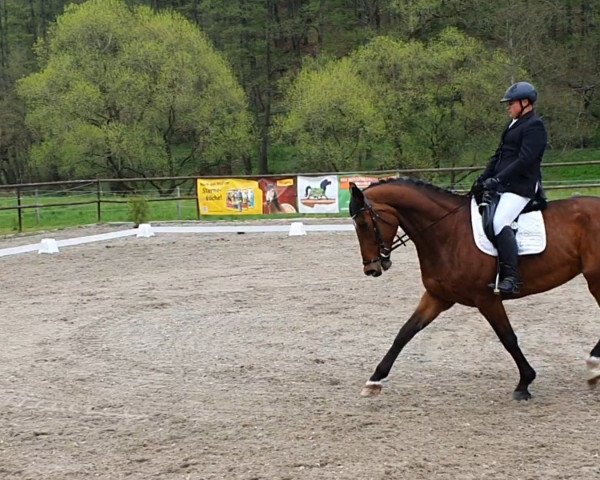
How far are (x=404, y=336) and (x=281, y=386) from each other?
114 centimetres

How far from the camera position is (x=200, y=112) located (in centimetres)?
3581

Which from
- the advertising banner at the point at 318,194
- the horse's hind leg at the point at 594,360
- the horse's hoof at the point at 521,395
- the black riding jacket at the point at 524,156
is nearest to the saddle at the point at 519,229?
Answer: the black riding jacket at the point at 524,156

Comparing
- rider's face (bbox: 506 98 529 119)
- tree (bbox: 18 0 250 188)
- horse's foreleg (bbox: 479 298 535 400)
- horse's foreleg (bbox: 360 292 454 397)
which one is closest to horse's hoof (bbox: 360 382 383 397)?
horse's foreleg (bbox: 360 292 454 397)

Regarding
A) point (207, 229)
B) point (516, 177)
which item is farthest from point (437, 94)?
point (516, 177)

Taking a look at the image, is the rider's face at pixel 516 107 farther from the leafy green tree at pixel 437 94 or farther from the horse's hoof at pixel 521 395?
the leafy green tree at pixel 437 94

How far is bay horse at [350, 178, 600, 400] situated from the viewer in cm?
536

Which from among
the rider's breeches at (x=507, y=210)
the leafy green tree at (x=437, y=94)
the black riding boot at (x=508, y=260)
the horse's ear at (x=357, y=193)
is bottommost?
the black riding boot at (x=508, y=260)


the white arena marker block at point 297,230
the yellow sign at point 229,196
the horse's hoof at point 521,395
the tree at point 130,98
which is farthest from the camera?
the tree at point 130,98

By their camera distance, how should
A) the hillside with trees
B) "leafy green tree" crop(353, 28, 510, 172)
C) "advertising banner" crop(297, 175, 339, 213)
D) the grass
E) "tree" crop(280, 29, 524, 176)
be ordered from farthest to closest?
the hillside with trees → "tree" crop(280, 29, 524, 176) → "leafy green tree" crop(353, 28, 510, 172) → the grass → "advertising banner" crop(297, 175, 339, 213)

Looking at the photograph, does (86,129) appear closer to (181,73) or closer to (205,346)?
(181,73)

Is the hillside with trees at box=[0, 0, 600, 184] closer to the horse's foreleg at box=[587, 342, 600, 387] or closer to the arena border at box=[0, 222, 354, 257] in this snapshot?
the arena border at box=[0, 222, 354, 257]

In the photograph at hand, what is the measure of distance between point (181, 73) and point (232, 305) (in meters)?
28.1

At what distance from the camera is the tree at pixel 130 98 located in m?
34.4

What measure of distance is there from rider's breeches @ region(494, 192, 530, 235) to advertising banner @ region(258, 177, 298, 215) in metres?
13.8
